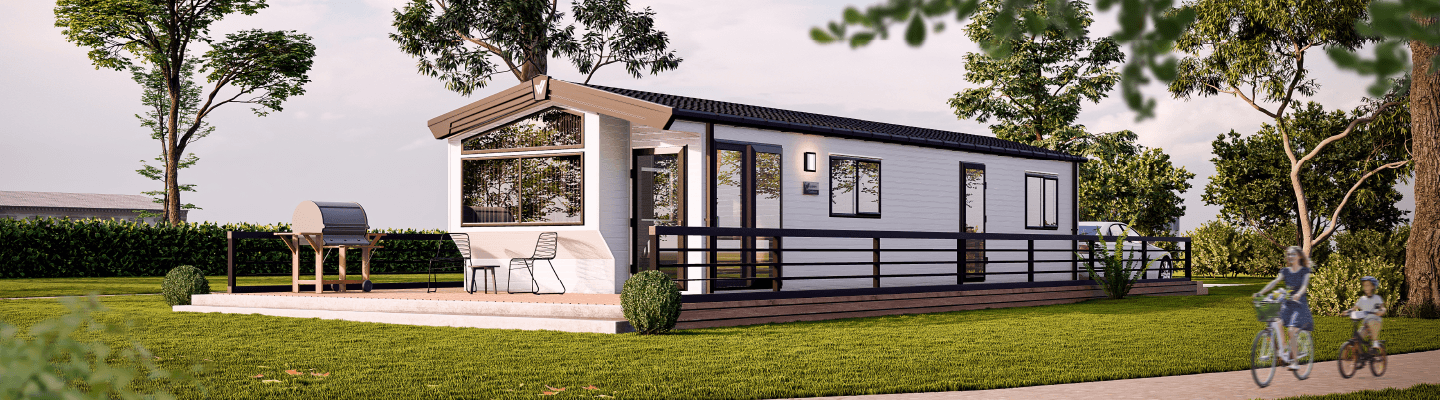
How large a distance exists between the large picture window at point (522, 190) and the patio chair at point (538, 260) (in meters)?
0.23

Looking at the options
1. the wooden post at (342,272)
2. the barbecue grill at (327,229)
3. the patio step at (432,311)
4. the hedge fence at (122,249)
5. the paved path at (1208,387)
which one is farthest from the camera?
the hedge fence at (122,249)

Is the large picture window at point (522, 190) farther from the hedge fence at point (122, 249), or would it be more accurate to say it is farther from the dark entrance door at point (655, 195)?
the hedge fence at point (122, 249)

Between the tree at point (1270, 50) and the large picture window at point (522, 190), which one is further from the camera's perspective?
the tree at point (1270, 50)

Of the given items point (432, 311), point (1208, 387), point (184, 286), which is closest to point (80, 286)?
point (184, 286)

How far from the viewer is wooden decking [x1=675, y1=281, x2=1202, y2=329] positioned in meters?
11.7

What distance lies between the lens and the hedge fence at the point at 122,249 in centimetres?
2312

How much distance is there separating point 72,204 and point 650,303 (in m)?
66.3

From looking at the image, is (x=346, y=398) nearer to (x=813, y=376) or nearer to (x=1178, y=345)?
(x=813, y=376)

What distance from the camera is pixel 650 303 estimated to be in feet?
34.5

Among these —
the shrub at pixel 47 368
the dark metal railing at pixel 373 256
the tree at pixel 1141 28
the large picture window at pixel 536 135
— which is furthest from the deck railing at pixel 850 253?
the dark metal railing at pixel 373 256

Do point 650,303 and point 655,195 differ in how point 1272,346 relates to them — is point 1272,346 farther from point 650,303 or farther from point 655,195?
point 655,195

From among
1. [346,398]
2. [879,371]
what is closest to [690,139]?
[879,371]

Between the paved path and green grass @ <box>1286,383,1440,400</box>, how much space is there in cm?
13

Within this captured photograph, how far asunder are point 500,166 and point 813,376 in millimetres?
7323
